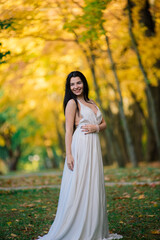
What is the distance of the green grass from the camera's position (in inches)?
200

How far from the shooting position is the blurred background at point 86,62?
33.5ft

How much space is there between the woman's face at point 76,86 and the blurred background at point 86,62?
3608mm

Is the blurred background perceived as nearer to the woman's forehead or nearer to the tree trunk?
the tree trunk

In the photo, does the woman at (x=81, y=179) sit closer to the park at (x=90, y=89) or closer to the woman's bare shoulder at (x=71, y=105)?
the woman's bare shoulder at (x=71, y=105)

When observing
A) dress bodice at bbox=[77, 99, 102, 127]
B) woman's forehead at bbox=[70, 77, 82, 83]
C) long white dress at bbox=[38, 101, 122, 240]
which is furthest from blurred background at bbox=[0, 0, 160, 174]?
long white dress at bbox=[38, 101, 122, 240]

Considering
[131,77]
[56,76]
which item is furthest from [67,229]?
[56,76]

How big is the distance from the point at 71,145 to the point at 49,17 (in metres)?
8.38

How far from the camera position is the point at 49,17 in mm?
12031

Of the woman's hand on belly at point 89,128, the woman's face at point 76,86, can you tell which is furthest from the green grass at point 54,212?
the woman's face at point 76,86

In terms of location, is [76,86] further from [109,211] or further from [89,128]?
[109,211]

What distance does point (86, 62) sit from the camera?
58.7ft

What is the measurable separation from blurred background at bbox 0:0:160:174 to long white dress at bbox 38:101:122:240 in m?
4.12

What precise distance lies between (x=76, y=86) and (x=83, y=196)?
146 cm

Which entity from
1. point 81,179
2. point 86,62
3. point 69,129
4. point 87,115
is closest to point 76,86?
point 87,115
